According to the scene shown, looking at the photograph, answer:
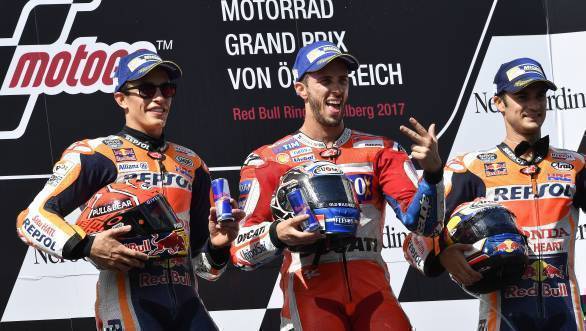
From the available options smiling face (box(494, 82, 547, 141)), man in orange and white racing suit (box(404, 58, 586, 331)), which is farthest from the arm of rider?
smiling face (box(494, 82, 547, 141))

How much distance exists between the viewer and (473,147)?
7.15 meters

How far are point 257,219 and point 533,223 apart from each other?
1.30 metres

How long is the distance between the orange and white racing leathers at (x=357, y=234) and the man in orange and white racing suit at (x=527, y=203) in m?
0.31

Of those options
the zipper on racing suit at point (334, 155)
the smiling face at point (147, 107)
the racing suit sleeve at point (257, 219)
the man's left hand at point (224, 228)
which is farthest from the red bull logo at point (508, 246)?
the smiling face at point (147, 107)

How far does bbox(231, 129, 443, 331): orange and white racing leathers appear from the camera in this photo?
16.6ft

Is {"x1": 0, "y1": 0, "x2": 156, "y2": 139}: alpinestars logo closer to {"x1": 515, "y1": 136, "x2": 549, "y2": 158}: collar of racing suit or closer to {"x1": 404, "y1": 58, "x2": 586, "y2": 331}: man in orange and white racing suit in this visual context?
{"x1": 404, "y1": 58, "x2": 586, "y2": 331}: man in orange and white racing suit

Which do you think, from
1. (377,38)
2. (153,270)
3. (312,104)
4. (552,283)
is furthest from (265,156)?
(377,38)

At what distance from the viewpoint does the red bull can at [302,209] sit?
16.0 ft

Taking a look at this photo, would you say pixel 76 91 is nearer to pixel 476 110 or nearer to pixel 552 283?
pixel 476 110

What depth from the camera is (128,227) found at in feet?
16.5

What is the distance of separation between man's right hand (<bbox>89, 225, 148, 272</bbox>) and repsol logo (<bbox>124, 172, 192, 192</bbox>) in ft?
1.26

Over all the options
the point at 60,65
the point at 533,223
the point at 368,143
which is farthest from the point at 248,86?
the point at 533,223

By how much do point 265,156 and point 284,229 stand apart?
617mm

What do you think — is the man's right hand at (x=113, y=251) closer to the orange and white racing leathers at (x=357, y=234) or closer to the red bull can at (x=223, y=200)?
the red bull can at (x=223, y=200)
